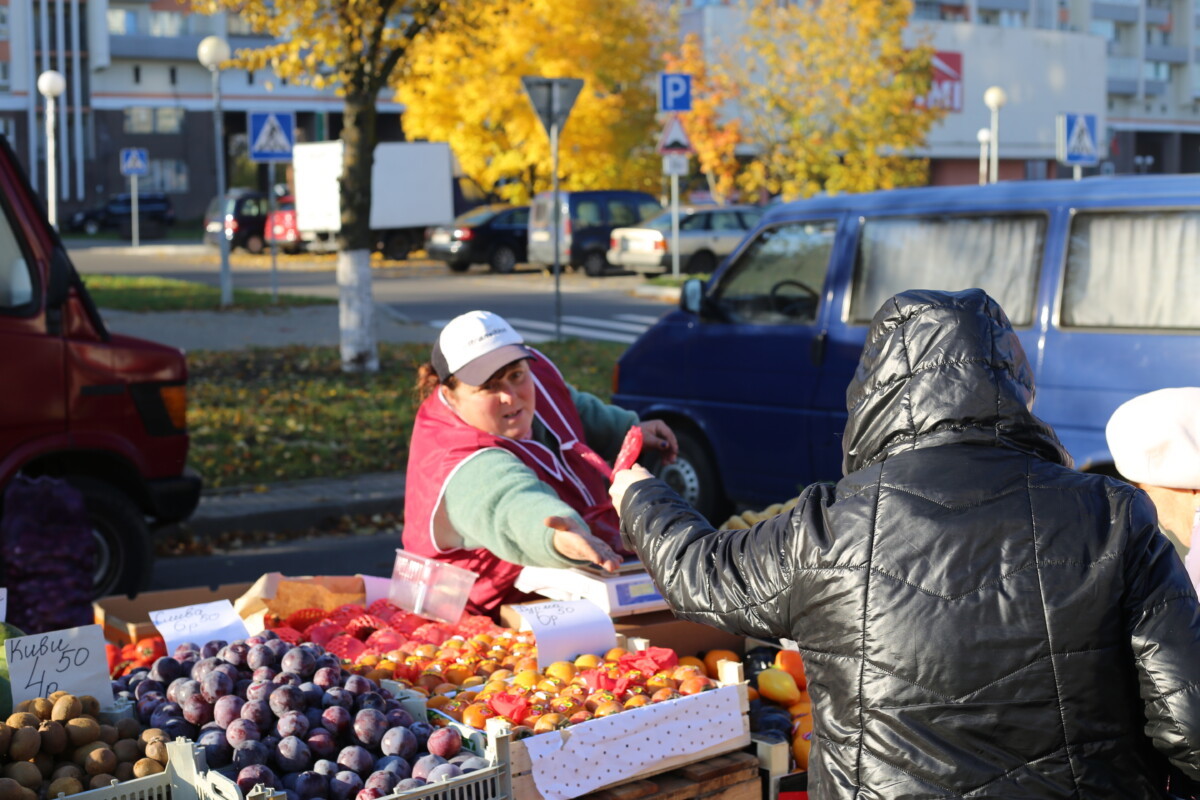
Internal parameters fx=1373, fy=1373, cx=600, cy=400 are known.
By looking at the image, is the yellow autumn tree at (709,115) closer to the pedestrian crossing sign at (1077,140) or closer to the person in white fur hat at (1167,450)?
the pedestrian crossing sign at (1077,140)

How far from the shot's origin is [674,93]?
61.3 feet

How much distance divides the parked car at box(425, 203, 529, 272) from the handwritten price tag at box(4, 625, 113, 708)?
1110 inches

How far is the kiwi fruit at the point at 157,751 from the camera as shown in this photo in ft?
A: 9.30

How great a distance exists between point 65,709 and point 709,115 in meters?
32.4

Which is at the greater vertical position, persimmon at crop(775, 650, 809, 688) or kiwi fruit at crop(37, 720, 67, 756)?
kiwi fruit at crop(37, 720, 67, 756)

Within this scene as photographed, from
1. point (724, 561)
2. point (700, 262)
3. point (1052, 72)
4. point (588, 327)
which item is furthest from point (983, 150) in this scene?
point (724, 561)

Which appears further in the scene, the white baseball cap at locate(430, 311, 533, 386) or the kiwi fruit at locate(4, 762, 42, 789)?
the white baseball cap at locate(430, 311, 533, 386)

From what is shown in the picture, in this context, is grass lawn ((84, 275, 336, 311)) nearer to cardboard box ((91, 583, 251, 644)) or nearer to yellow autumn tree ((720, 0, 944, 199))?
yellow autumn tree ((720, 0, 944, 199))

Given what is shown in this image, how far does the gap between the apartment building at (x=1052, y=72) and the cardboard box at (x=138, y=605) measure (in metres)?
32.3

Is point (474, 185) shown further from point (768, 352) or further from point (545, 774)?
point (545, 774)

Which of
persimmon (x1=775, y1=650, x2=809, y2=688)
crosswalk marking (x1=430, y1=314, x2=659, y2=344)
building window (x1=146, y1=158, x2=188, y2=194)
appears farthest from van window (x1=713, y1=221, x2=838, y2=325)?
building window (x1=146, y1=158, x2=188, y2=194)

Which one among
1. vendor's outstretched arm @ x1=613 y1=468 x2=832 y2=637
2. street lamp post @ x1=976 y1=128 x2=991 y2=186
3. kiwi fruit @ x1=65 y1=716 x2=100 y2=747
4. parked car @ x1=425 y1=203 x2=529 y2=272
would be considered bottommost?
kiwi fruit @ x1=65 y1=716 x2=100 y2=747

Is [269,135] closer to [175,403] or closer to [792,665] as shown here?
[175,403]

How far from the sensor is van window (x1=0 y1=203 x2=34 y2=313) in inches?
256
